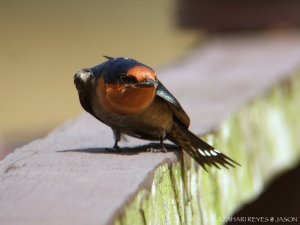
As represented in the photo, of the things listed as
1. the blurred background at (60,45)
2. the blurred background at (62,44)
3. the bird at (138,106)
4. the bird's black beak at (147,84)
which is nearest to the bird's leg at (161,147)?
the bird at (138,106)

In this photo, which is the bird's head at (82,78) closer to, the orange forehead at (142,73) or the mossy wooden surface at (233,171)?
the orange forehead at (142,73)

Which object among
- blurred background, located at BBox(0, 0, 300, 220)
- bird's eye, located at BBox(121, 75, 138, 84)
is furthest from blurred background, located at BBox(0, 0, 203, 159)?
bird's eye, located at BBox(121, 75, 138, 84)

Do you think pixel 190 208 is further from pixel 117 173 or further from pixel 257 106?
pixel 257 106

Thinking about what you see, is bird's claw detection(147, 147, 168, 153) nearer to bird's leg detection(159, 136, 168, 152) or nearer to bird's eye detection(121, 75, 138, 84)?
bird's leg detection(159, 136, 168, 152)

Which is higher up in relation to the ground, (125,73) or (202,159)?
(125,73)

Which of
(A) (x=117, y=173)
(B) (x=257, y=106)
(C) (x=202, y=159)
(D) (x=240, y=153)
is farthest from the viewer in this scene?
(B) (x=257, y=106)

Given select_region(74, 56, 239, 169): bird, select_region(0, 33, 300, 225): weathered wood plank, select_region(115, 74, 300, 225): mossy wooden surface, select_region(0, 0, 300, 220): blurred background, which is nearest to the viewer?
select_region(0, 33, 300, 225): weathered wood plank

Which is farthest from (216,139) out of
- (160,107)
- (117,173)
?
(117,173)
